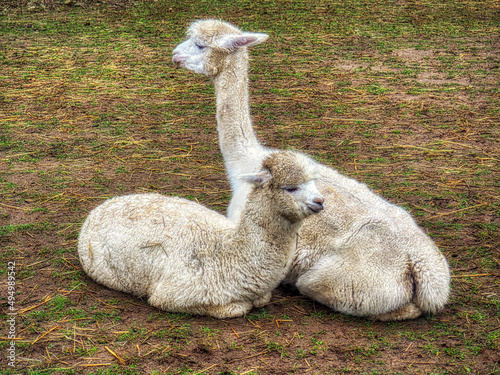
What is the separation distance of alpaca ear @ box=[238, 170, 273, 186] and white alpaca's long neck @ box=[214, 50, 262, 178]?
1.06m

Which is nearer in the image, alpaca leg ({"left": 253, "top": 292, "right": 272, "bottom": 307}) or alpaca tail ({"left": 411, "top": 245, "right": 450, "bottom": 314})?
alpaca tail ({"left": 411, "top": 245, "right": 450, "bottom": 314})

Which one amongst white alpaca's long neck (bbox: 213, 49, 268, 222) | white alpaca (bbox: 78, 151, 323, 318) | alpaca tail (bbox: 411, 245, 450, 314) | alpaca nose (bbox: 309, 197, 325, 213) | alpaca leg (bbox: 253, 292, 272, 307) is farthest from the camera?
white alpaca's long neck (bbox: 213, 49, 268, 222)

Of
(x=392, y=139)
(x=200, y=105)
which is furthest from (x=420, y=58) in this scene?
(x=200, y=105)

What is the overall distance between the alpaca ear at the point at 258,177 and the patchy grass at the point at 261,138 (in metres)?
0.92

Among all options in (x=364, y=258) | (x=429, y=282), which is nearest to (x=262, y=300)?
(x=364, y=258)

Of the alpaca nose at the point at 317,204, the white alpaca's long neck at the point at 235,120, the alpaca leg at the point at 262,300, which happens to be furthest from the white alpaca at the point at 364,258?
the alpaca nose at the point at 317,204

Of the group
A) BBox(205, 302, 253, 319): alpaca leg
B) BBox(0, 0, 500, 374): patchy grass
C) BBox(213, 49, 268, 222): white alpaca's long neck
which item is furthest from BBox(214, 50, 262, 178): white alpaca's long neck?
BBox(205, 302, 253, 319): alpaca leg

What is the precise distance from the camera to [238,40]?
5297 mm

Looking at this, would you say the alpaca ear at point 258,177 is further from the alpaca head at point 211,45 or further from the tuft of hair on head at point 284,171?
the alpaca head at point 211,45

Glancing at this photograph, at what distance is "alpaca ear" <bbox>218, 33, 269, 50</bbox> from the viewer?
5277 millimetres

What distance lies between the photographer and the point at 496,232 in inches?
217

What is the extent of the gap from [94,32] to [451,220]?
7.61 metres

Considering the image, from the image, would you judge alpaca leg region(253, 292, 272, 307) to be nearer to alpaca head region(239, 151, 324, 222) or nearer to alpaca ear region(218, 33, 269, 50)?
alpaca head region(239, 151, 324, 222)

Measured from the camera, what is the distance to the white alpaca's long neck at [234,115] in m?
5.29
